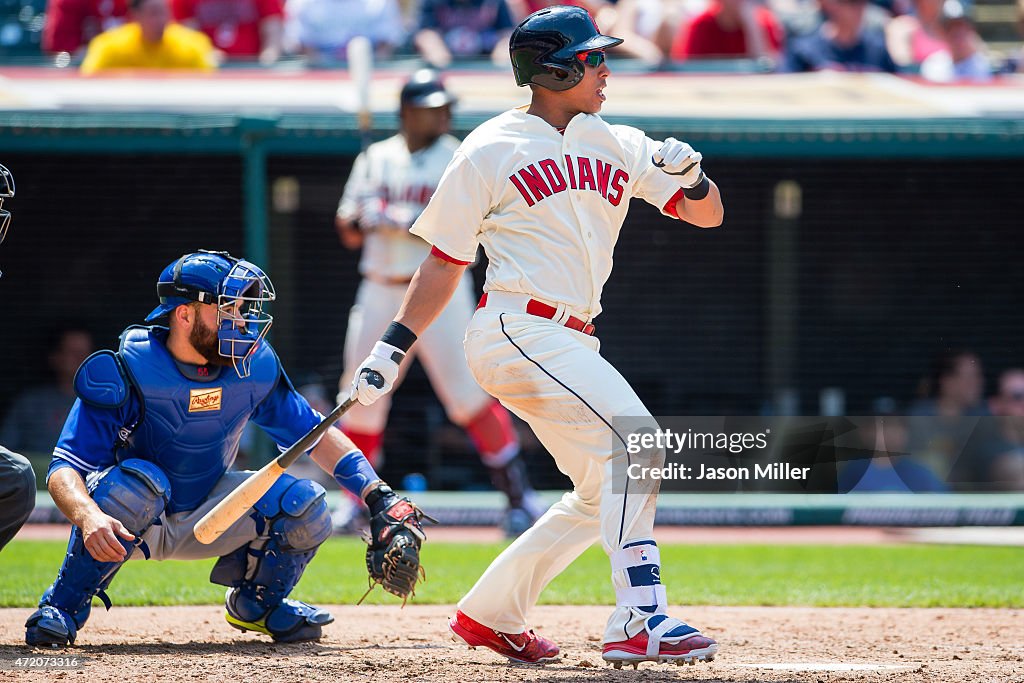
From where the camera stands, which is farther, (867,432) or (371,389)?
(867,432)

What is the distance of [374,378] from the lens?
3324mm

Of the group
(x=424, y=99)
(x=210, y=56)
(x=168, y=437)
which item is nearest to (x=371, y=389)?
(x=168, y=437)

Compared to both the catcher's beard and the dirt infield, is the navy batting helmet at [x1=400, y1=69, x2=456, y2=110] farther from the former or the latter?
the catcher's beard

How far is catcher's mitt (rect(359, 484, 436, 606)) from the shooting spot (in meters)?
3.41

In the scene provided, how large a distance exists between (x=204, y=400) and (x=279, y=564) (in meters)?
0.50

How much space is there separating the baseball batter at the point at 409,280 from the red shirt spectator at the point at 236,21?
9.08 feet

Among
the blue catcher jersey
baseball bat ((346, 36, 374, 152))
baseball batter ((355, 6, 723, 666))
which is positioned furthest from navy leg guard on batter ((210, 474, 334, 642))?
baseball bat ((346, 36, 374, 152))

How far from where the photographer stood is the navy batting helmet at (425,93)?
616 cm

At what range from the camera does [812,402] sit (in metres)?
8.11

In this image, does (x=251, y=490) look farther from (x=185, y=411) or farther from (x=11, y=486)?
Result: (x=11, y=486)

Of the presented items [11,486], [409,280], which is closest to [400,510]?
[11,486]

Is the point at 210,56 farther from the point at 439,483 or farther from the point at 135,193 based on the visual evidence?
the point at 439,483

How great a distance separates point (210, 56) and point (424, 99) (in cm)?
264

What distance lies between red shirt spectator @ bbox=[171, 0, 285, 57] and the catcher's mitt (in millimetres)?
5867
